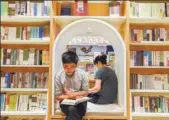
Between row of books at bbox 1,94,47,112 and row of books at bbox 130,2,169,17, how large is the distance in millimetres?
1661

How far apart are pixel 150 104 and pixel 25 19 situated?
2.04 metres

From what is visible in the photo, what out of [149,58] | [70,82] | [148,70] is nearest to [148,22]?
[149,58]

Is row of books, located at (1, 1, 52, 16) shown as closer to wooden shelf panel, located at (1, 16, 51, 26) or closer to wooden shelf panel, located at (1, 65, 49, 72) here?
wooden shelf panel, located at (1, 16, 51, 26)

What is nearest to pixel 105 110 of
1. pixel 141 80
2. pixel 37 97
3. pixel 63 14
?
pixel 141 80

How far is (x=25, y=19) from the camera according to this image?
3496 mm

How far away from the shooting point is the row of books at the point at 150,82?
136 inches

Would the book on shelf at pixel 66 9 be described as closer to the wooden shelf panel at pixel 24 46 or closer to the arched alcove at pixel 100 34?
the arched alcove at pixel 100 34

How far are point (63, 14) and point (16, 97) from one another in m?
1.30

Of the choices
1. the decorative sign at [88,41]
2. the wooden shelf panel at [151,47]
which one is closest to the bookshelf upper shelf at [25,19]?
the decorative sign at [88,41]

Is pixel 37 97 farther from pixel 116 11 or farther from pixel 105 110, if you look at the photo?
pixel 116 11

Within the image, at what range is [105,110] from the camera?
314 cm

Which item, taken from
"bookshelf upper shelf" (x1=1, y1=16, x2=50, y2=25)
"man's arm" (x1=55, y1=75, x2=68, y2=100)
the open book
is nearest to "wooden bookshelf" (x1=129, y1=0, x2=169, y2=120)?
the open book

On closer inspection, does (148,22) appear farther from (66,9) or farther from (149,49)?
(66,9)

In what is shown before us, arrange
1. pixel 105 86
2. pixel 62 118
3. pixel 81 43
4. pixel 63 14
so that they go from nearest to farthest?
pixel 62 118 < pixel 105 86 < pixel 63 14 < pixel 81 43
